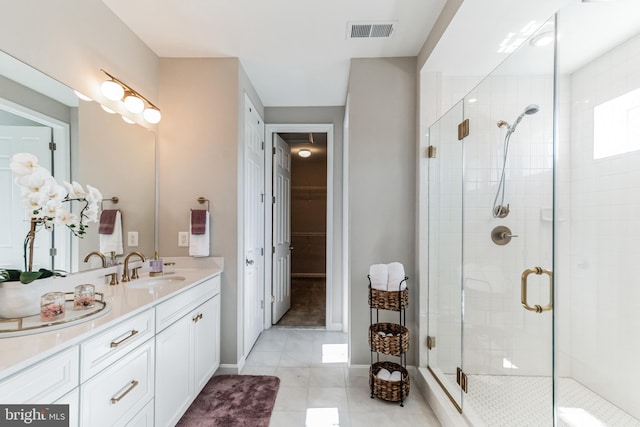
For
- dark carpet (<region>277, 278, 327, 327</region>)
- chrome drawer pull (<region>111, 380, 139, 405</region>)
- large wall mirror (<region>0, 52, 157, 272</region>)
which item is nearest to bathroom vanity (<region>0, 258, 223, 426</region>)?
chrome drawer pull (<region>111, 380, 139, 405</region>)

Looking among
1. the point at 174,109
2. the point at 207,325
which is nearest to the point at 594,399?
Result: the point at 207,325

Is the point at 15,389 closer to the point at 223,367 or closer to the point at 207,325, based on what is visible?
the point at 207,325

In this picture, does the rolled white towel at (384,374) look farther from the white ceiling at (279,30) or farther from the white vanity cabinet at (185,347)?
the white ceiling at (279,30)

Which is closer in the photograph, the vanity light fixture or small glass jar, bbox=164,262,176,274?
the vanity light fixture

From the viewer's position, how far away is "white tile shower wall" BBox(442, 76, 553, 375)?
1465 millimetres

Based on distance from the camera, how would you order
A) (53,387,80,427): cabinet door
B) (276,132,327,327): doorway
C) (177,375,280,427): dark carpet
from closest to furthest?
(53,387,80,427): cabinet door → (177,375,280,427): dark carpet → (276,132,327,327): doorway

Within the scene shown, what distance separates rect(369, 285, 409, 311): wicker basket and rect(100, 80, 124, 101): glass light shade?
7.44ft

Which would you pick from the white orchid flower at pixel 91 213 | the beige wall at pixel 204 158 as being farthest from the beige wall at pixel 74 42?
the white orchid flower at pixel 91 213

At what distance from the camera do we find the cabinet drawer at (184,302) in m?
1.64

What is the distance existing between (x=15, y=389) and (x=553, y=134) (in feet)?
7.24

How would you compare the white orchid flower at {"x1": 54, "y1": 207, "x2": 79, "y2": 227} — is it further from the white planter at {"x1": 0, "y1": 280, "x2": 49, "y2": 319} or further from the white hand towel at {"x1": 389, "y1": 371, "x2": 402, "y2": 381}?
the white hand towel at {"x1": 389, "y1": 371, "x2": 402, "y2": 381}

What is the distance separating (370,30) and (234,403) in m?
2.84

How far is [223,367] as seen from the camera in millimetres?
2475

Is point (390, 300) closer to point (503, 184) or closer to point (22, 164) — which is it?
point (503, 184)
